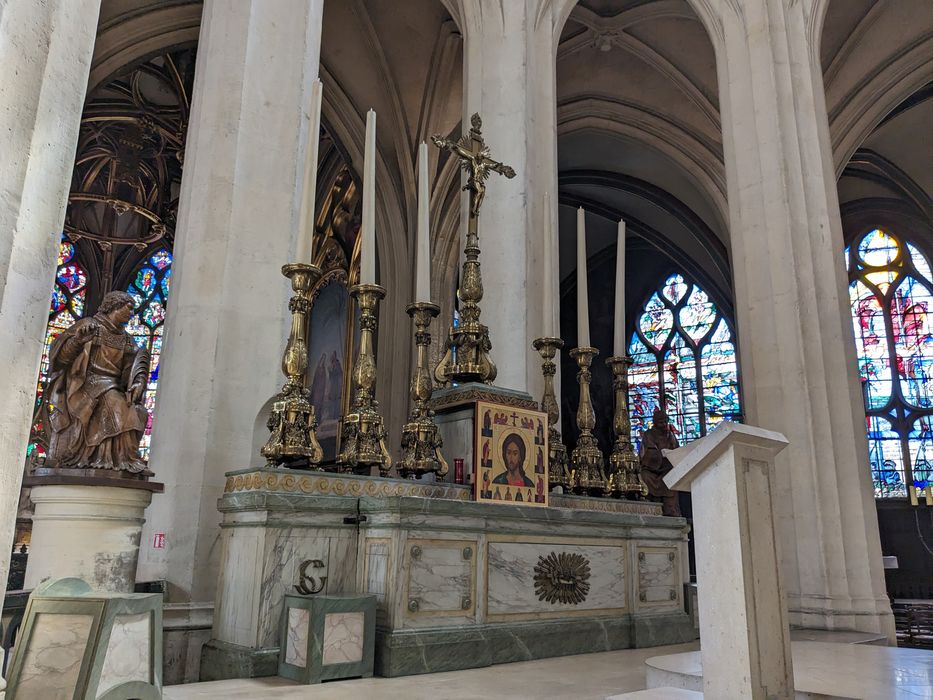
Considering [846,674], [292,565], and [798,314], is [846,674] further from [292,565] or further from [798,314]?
[798,314]

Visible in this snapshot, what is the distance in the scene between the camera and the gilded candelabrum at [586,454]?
473 cm

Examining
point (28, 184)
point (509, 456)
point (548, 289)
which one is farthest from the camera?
point (548, 289)

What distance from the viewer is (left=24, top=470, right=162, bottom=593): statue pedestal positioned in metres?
3.61

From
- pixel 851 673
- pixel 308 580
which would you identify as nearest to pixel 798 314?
pixel 851 673

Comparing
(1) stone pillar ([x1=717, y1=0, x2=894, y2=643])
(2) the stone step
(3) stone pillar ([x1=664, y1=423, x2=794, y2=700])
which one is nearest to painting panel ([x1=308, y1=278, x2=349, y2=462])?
(1) stone pillar ([x1=717, y1=0, x2=894, y2=643])

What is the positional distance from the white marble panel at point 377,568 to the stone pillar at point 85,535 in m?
1.24

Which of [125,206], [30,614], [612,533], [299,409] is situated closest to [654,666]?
[612,533]

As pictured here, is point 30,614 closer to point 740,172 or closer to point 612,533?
point 612,533

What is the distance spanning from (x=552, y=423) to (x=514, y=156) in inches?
119

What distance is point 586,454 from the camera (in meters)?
4.78

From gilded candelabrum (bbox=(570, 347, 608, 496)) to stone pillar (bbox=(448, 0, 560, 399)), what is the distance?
52.9 inches

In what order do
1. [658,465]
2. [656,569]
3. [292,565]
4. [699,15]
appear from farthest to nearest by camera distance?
[658,465] < [699,15] < [656,569] < [292,565]

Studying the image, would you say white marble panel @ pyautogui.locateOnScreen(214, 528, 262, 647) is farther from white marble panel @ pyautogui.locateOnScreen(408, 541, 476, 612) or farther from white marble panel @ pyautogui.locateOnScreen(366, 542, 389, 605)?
white marble panel @ pyautogui.locateOnScreen(408, 541, 476, 612)

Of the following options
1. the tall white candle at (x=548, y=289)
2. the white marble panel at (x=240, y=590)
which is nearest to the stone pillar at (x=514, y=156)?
the tall white candle at (x=548, y=289)
